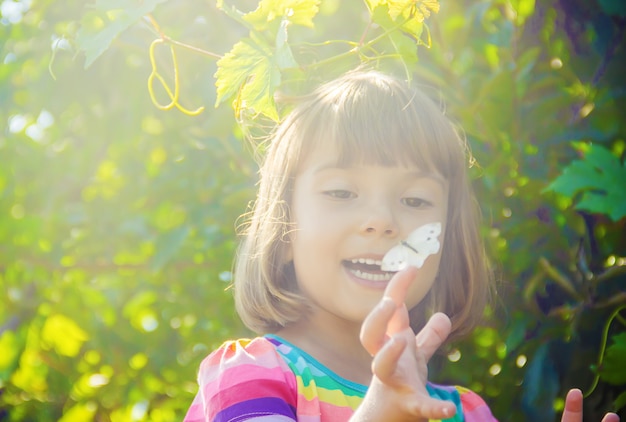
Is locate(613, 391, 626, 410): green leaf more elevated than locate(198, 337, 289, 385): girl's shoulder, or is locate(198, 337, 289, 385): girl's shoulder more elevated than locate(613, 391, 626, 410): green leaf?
locate(198, 337, 289, 385): girl's shoulder

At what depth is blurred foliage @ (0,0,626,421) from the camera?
2.13 m

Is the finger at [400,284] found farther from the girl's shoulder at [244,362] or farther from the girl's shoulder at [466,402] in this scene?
the girl's shoulder at [466,402]

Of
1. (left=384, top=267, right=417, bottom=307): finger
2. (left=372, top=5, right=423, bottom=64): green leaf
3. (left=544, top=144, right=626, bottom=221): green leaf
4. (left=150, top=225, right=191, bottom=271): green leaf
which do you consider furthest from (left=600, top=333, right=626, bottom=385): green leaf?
(left=150, top=225, right=191, bottom=271): green leaf

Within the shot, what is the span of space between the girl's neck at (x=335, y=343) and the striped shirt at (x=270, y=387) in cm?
5

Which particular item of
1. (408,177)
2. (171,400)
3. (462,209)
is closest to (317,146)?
(408,177)

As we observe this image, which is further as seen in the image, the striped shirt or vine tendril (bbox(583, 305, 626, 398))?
vine tendril (bbox(583, 305, 626, 398))

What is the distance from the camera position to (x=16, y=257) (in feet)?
8.92

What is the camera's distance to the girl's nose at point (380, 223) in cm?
145

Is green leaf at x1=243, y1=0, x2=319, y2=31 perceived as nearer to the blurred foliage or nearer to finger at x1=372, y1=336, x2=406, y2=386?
the blurred foliage

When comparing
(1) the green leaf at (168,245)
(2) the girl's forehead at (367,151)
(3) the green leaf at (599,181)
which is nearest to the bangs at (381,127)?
(2) the girl's forehead at (367,151)

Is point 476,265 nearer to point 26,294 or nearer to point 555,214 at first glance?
point 555,214

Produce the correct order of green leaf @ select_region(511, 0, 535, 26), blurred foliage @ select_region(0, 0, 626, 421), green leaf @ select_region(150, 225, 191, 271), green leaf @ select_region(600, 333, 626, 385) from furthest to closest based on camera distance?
green leaf @ select_region(150, 225, 191, 271) < green leaf @ select_region(511, 0, 535, 26) < blurred foliage @ select_region(0, 0, 626, 421) < green leaf @ select_region(600, 333, 626, 385)

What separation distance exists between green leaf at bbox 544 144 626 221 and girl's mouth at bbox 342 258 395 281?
1.62ft

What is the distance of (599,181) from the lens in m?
1.80
